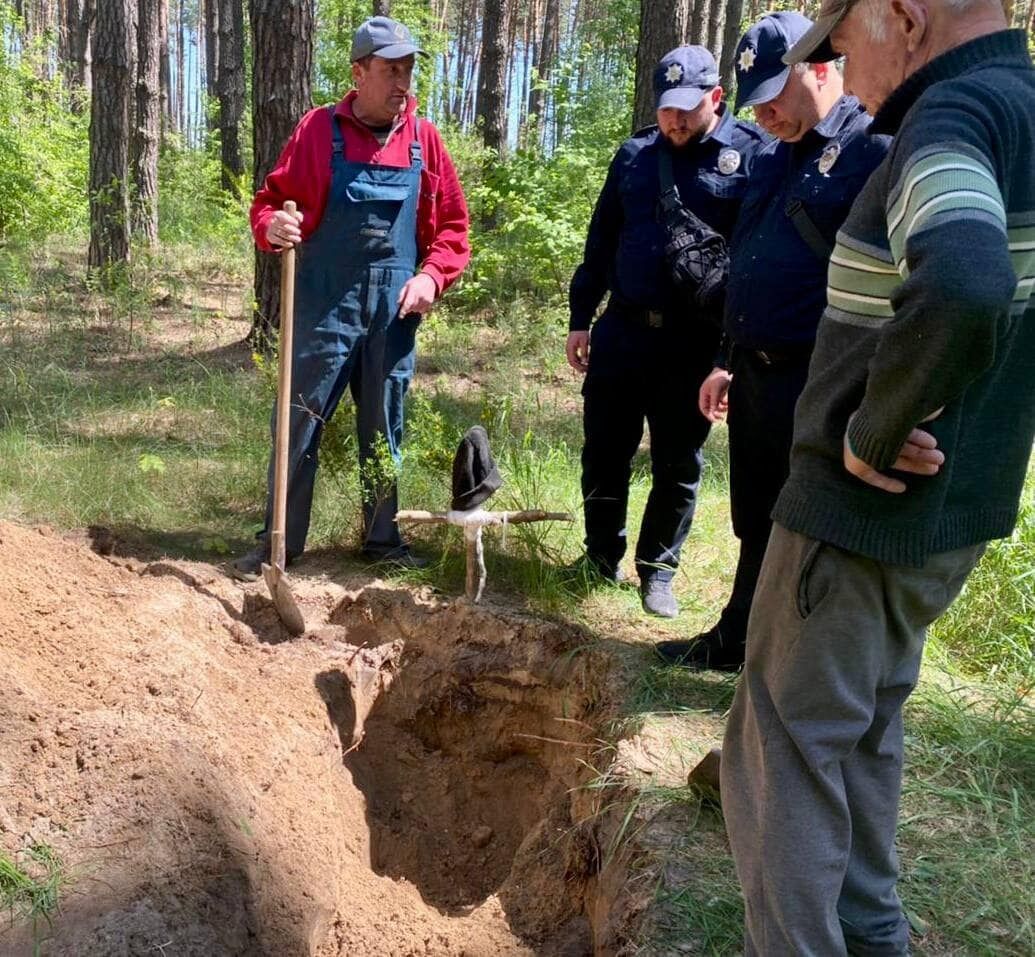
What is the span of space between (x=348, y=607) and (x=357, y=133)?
218 cm

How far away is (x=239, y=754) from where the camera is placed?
3.51 meters

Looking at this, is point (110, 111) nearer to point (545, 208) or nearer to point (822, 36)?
point (545, 208)

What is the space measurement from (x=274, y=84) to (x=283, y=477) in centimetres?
386

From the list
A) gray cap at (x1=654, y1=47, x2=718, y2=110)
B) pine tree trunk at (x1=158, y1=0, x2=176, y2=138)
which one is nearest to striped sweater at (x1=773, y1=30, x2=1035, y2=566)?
gray cap at (x1=654, y1=47, x2=718, y2=110)

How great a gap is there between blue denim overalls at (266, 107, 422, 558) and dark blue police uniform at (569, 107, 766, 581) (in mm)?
874

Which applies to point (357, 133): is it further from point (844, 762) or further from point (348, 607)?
point (844, 762)

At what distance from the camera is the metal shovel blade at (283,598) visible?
4.24 m

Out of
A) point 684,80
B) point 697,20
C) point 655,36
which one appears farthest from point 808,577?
point 697,20

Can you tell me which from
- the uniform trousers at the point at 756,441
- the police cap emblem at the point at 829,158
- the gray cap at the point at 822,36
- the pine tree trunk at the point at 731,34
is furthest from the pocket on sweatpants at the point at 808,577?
the pine tree trunk at the point at 731,34

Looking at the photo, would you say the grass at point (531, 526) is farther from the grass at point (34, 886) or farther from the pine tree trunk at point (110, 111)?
the pine tree trunk at point (110, 111)

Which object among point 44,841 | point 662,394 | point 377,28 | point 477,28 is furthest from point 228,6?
point 477,28

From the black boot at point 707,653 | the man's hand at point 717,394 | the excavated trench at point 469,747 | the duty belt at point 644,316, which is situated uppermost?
the duty belt at point 644,316

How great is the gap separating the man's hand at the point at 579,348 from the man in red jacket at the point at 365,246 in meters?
0.69

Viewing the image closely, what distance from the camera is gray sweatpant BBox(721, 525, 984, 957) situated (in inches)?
76.0
